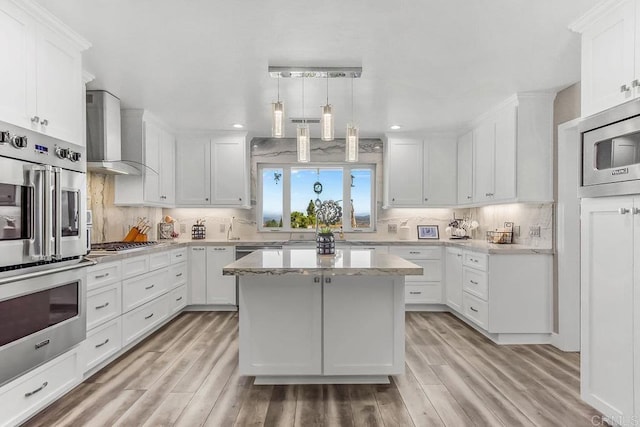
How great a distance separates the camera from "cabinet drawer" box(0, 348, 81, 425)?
7.13 ft

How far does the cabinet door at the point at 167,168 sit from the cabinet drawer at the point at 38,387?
2655 mm

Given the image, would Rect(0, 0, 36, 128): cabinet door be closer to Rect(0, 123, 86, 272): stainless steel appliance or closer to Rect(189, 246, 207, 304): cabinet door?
Rect(0, 123, 86, 272): stainless steel appliance

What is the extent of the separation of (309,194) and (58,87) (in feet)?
12.7

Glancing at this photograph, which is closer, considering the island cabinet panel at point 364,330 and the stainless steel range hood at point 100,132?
the island cabinet panel at point 364,330

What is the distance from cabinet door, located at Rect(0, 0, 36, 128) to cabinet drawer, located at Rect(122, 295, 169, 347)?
1.93 m

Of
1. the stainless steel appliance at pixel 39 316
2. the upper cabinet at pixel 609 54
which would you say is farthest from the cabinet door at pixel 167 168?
the upper cabinet at pixel 609 54

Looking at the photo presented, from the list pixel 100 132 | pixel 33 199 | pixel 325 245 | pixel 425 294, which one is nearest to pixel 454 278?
pixel 425 294

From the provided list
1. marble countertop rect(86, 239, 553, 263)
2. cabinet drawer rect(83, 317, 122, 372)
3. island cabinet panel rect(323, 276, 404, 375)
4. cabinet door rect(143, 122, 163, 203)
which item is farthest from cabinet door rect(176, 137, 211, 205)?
island cabinet panel rect(323, 276, 404, 375)

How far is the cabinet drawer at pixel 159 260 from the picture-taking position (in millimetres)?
4133

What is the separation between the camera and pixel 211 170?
557 centimetres

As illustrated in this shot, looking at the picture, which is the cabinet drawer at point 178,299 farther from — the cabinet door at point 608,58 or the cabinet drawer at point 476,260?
the cabinet door at point 608,58

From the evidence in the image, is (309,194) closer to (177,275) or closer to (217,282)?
(217,282)

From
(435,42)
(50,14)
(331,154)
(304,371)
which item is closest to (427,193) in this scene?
(331,154)

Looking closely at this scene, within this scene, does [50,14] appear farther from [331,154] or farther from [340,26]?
[331,154]
